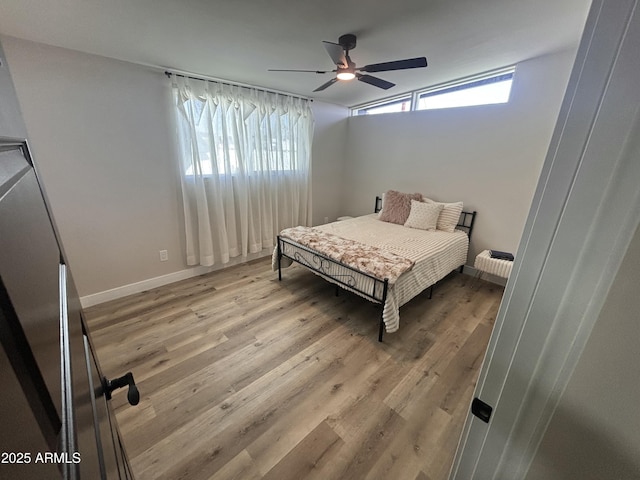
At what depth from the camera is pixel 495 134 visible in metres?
2.96

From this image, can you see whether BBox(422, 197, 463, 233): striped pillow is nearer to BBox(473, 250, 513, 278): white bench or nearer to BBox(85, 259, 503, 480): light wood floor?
BBox(473, 250, 513, 278): white bench

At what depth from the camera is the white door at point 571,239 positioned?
1.25 feet

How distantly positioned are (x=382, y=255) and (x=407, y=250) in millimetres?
359

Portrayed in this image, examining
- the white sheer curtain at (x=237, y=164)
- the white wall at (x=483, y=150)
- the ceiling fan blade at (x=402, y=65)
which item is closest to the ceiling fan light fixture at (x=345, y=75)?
the ceiling fan blade at (x=402, y=65)

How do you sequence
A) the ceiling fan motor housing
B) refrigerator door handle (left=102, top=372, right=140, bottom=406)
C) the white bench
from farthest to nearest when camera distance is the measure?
the white bench, the ceiling fan motor housing, refrigerator door handle (left=102, top=372, right=140, bottom=406)

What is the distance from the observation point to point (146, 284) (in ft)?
9.46

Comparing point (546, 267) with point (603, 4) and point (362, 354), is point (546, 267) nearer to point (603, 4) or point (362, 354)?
point (603, 4)

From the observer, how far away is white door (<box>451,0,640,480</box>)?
382 millimetres

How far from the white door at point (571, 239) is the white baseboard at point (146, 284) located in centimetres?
330

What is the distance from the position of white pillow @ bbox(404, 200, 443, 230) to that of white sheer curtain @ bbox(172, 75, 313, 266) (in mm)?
1753

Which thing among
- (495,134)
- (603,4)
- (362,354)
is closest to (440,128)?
(495,134)

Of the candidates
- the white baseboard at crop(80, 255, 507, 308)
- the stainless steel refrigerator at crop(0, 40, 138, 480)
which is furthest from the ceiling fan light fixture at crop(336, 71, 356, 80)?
the white baseboard at crop(80, 255, 507, 308)

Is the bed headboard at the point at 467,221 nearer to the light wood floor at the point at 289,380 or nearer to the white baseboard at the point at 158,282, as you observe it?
the white baseboard at the point at 158,282

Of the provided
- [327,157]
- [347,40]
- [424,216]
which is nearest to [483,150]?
[424,216]
